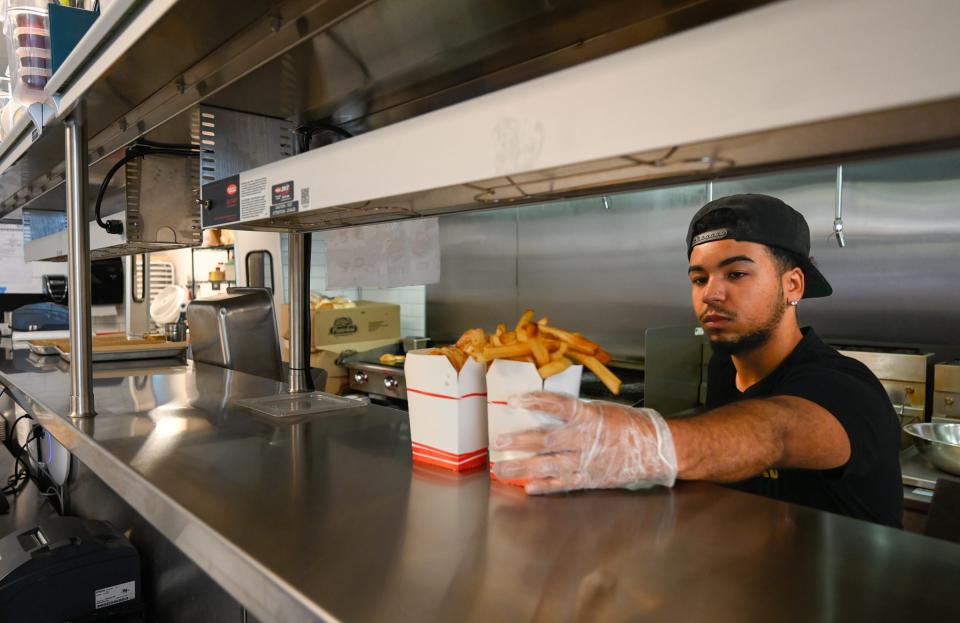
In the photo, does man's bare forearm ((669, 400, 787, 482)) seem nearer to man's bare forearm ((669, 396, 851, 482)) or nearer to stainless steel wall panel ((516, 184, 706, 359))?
man's bare forearm ((669, 396, 851, 482))

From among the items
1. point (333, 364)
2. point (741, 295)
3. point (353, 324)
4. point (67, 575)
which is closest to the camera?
point (67, 575)

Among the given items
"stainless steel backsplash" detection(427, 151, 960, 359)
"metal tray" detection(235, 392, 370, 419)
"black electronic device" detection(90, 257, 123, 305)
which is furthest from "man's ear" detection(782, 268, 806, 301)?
"black electronic device" detection(90, 257, 123, 305)

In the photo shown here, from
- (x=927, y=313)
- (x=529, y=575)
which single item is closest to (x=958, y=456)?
(x=927, y=313)

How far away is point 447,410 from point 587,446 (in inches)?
9.5

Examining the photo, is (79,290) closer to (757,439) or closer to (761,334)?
(757,439)

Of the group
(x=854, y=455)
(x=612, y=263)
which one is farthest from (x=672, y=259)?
(x=854, y=455)

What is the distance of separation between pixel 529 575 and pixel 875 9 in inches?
22.2

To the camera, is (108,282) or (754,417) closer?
(754,417)

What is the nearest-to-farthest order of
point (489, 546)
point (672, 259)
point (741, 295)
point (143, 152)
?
point (489, 546)
point (741, 295)
point (143, 152)
point (672, 259)

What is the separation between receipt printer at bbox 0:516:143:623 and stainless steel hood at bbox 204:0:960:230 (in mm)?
1114

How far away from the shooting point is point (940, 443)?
5.71 feet

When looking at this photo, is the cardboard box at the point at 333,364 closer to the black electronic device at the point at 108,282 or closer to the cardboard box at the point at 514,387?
the black electronic device at the point at 108,282

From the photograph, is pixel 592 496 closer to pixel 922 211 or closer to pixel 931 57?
pixel 931 57

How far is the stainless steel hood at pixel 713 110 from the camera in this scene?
413mm
